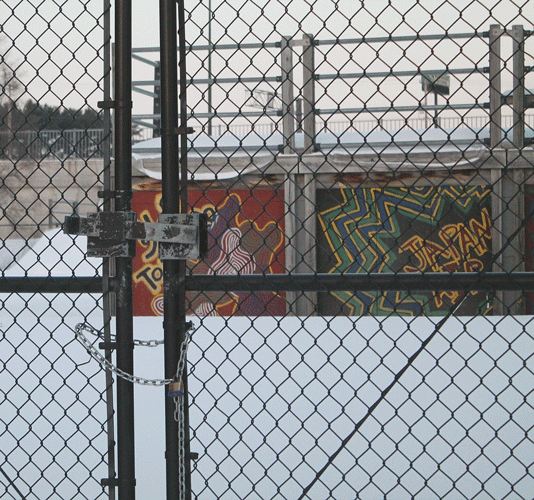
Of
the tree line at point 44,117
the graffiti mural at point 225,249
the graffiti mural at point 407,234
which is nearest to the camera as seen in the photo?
the tree line at point 44,117

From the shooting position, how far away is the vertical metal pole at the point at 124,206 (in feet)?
5.26

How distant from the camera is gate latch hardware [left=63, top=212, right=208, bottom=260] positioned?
61.3 inches

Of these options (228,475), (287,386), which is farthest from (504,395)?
(228,475)

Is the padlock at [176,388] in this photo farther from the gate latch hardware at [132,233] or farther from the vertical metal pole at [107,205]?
the gate latch hardware at [132,233]

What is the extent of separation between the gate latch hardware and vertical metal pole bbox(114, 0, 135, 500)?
2.1 inches

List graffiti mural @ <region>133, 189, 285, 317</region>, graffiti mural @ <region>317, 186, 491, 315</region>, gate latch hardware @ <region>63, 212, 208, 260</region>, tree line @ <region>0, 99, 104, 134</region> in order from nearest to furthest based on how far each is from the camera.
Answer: gate latch hardware @ <region>63, 212, 208, 260</region>
tree line @ <region>0, 99, 104, 134</region>
graffiti mural @ <region>317, 186, 491, 315</region>
graffiti mural @ <region>133, 189, 285, 317</region>

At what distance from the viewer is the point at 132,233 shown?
5.11 feet

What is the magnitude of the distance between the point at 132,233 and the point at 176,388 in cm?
42

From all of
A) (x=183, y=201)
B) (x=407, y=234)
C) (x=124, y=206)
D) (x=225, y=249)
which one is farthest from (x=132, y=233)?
(x=407, y=234)

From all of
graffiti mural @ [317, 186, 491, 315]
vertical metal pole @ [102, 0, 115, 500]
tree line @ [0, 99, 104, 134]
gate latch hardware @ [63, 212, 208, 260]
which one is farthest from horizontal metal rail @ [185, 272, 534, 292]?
graffiti mural @ [317, 186, 491, 315]

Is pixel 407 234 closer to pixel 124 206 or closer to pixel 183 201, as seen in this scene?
pixel 183 201

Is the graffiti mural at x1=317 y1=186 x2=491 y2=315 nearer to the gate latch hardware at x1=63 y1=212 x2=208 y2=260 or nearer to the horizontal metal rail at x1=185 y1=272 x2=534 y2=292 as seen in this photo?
the horizontal metal rail at x1=185 y1=272 x2=534 y2=292

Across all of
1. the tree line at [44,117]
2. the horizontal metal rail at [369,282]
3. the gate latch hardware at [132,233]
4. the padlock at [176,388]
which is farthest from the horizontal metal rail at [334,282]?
the tree line at [44,117]

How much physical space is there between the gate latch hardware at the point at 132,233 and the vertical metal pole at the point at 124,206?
53mm
